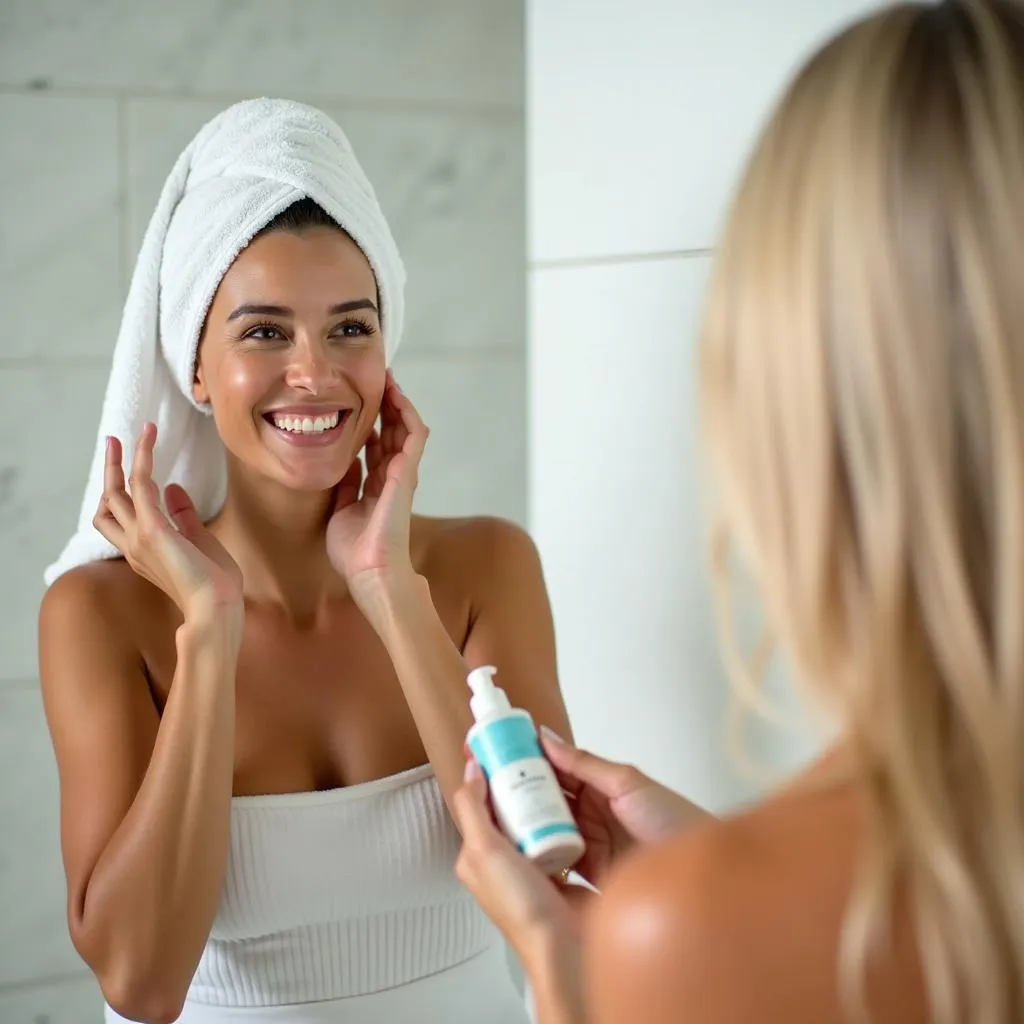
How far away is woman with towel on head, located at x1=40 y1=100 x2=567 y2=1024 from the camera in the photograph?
1105 millimetres

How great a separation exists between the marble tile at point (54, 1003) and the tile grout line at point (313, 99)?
1.26 m

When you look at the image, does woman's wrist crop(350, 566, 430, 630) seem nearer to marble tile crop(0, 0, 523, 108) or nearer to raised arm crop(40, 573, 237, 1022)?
raised arm crop(40, 573, 237, 1022)

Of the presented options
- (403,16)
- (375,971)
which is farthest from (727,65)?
(403,16)

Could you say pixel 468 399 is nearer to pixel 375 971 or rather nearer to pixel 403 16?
pixel 403 16

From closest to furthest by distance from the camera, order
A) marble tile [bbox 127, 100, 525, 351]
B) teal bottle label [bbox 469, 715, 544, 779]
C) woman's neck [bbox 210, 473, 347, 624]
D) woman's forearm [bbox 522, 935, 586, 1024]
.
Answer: woman's forearm [bbox 522, 935, 586, 1024] → teal bottle label [bbox 469, 715, 544, 779] → woman's neck [bbox 210, 473, 347, 624] → marble tile [bbox 127, 100, 525, 351]

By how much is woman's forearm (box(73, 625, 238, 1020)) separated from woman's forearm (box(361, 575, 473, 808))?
0.17m

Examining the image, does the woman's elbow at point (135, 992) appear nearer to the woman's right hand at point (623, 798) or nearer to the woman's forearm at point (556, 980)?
the woman's right hand at point (623, 798)

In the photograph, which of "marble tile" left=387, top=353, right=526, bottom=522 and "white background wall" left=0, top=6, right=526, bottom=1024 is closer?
"white background wall" left=0, top=6, right=526, bottom=1024

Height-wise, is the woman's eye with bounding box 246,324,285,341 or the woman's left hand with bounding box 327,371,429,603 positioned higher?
the woman's eye with bounding box 246,324,285,341

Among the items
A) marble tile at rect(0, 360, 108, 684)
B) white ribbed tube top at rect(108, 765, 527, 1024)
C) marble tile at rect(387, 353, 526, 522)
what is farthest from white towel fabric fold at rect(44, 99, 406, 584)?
marble tile at rect(387, 353, 526, 522)

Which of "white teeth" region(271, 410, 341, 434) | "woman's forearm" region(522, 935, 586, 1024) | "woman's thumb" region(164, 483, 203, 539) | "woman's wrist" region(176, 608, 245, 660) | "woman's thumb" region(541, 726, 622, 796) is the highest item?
"white teeth" region(271, 410, 341, 434)

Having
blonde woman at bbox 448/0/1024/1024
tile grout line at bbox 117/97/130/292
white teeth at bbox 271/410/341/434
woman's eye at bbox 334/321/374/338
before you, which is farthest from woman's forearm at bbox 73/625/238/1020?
tile grout line at bbox 117/97/130/292

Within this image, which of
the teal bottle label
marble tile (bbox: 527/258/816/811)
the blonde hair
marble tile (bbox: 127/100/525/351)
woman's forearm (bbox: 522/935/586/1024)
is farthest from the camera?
marble tile (bbox: 127/100/525/351)

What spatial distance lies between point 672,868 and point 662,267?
66 centimetres
